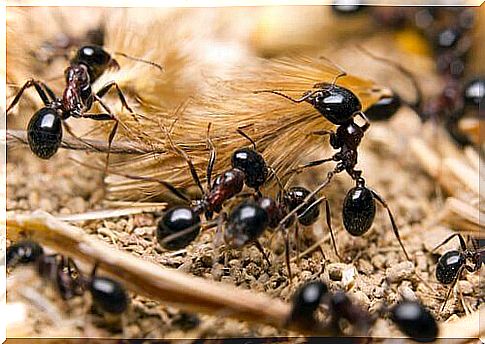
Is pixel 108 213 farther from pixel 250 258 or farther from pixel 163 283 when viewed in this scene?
pixel 163 283

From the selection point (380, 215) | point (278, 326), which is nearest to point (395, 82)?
point (380, 215)

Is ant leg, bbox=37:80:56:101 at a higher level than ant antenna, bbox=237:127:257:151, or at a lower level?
higher

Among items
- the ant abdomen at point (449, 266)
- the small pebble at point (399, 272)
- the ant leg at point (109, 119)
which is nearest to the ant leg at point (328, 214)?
the small pebble at point (399, 272)

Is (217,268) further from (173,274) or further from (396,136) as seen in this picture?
(396,136)

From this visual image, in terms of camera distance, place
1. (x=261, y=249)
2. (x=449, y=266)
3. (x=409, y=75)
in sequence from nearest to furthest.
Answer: (x=261, y=249), (x=449, y=266), (x=409, y=75)

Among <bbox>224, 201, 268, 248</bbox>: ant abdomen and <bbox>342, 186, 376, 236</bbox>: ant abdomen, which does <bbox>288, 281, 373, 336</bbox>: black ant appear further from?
<bbox>342, 186, 376, 236</bbox>: ant abdomen

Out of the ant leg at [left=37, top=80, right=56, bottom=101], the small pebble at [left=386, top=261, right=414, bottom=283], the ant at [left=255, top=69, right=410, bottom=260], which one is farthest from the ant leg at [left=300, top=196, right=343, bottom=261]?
the ant leg at [left=37, top=80, right=56, bottom=101]

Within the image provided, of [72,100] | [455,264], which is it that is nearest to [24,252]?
[72,100]
